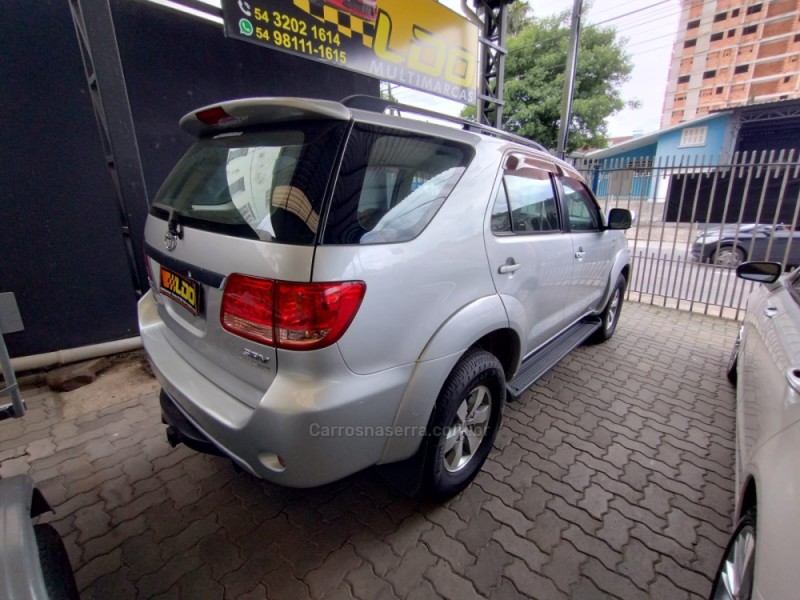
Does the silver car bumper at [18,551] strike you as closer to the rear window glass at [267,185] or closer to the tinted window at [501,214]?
the rear window glass at [267,185]

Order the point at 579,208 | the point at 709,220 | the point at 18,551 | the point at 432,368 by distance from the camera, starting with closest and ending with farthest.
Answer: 1. the point at 18,551
2. the point at 432,368
3. the point at 579,208
4. the point at 709,220

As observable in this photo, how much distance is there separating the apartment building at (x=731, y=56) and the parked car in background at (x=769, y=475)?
5355 centimetres

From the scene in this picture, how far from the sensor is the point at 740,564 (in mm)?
1206

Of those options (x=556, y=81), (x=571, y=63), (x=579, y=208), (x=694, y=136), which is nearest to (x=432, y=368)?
(x=579, y=208)

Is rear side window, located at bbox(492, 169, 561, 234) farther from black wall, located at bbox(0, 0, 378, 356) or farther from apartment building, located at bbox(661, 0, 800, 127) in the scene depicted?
apartment building, located at bbox(661, 0, 800, 127)

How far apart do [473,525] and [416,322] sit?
1115 mm

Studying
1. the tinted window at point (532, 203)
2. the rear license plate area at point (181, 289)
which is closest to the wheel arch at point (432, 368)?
the tinted window at point (532, 203)

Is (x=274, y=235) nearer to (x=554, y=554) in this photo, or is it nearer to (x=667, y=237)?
(x=554, y=554)

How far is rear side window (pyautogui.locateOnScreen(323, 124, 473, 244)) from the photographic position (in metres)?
1.29

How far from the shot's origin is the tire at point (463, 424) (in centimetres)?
169

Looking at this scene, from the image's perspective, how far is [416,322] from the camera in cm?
146

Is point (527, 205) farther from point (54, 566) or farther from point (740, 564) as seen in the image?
point (54, 566)

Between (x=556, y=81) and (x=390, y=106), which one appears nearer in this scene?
(x=390, y=106)

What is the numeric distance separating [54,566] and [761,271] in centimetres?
374
